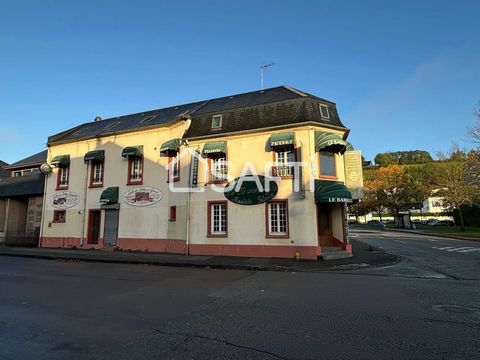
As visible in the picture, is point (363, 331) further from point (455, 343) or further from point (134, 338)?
point (134, 338)

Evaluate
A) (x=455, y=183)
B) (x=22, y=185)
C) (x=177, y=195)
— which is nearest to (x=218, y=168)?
(x=177, y=195)

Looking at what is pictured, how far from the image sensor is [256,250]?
1845cm

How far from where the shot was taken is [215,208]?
65.4ft

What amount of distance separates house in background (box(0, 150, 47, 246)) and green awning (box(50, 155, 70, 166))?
2.90 m

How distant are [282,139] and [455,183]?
108ft

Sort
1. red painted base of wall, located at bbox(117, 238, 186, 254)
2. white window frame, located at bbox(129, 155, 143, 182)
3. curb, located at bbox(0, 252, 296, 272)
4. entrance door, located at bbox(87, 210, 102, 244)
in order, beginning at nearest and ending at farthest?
1. curb, located at bbox(0, 252, 296, 272)
2. red painted base of wall, located at bbox(117, 238, 186, 254)
3. white window frame, located at bbox(129, 155, 143, 182)
4. entrance door, located at bbox(87, 210, 102, 244)

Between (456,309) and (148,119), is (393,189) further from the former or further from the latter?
(456,309)

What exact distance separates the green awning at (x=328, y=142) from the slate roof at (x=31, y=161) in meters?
22.7

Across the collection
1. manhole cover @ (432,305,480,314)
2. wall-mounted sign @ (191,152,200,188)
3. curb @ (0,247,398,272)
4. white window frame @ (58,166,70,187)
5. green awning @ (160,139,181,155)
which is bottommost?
manhole cover @ (432,305,480,314)

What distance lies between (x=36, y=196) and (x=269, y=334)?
1110 inches

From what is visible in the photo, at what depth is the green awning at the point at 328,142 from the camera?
17766mm

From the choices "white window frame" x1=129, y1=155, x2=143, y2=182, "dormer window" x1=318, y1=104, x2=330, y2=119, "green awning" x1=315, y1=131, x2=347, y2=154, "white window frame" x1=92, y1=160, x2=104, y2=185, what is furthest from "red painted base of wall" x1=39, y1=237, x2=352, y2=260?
"dormer window" x1=318, y1=104, x2=330, y2=119

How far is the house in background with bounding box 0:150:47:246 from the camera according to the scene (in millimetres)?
27759

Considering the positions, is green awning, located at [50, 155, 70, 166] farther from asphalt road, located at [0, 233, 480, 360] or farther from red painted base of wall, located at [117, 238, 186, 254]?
asphalt road, located at [0, 233, 480, 360]
